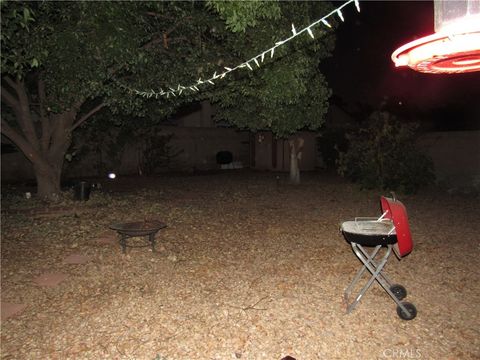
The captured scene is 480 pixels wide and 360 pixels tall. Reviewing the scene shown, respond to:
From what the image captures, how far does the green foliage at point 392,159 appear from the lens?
11023 mm

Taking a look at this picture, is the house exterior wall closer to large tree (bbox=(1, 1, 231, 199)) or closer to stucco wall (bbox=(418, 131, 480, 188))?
stucco wall (bbox=(418, 131, 480, 188))

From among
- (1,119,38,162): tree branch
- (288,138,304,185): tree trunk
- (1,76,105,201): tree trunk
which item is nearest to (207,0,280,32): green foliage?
(1,76,105,201): tree trunk

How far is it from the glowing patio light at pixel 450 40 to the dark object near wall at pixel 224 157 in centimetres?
1850

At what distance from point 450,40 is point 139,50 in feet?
19.8

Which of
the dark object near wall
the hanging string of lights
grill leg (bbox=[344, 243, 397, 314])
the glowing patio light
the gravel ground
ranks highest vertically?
the hanging string of lights

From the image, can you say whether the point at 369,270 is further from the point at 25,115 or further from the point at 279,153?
the point at 279,153

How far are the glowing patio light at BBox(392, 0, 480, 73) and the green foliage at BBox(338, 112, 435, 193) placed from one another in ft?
31.4

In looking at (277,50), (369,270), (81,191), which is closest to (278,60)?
(277,50)

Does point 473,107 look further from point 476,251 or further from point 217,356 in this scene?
point 217,356

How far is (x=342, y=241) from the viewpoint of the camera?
20.8ft

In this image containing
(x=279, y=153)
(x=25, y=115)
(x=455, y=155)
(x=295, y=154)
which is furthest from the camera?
(x=279, y=153)

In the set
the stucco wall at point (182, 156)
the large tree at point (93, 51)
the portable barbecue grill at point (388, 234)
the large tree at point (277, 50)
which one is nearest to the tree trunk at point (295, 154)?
the large tree at point (277, 50)

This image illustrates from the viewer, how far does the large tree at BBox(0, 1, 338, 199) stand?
218 inches

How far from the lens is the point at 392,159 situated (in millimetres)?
11180
